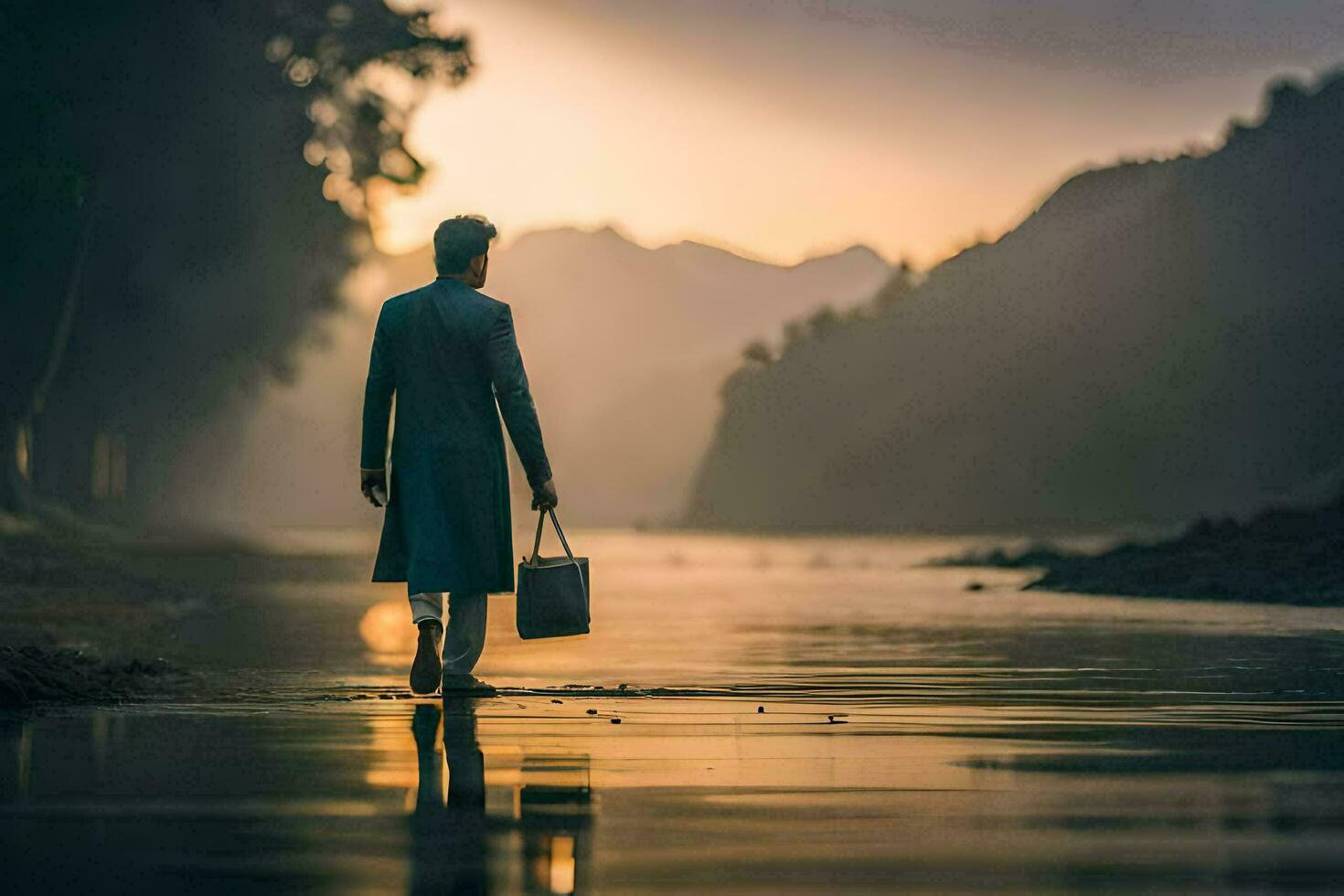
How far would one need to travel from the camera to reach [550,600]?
1224 centimetres

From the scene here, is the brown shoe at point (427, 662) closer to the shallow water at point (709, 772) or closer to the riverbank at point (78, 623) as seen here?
the shallow water at point (709, 772)

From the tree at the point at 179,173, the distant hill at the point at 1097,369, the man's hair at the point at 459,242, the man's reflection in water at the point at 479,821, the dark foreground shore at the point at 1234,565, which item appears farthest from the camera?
the distant hill at the point at 1097,369

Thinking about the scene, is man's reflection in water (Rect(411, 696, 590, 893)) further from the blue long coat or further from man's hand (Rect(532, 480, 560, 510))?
the blue long coat

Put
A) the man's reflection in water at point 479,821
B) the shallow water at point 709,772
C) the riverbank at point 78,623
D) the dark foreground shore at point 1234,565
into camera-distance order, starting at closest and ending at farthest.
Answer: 1. the man's reflection in water at point 479,821
2. the shallow water at point 709,772
3. the riverbank at point 78,623
4. the dark foreground shore at point 1234,565

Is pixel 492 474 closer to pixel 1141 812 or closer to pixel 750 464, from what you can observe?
pixel 1141 812

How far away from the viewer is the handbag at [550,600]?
40.0ft

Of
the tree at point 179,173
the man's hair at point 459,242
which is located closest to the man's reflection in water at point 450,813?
the man's hair at point 459,242

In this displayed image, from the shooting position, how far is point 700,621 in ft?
71.9

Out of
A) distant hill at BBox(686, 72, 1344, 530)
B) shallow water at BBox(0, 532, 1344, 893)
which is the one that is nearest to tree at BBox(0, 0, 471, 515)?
shallow water at BBox(0, 532, 1344, 893)

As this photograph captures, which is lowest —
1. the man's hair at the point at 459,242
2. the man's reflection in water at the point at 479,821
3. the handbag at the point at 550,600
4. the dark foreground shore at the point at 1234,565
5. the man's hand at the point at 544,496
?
the man's reflection in water at the point at 479,821

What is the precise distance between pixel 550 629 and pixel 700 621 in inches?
385

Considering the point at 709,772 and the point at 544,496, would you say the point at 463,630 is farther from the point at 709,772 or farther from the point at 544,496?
the point at 709,772

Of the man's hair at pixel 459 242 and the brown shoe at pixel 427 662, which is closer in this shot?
the brown shoe at pixel 427 662

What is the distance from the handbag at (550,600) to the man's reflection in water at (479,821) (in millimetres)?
2023
